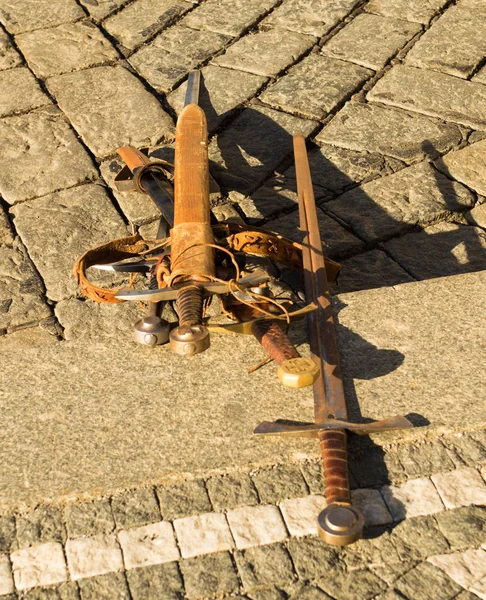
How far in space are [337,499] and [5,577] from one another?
87cm

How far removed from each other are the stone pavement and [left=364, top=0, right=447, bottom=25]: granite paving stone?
0.06 feet

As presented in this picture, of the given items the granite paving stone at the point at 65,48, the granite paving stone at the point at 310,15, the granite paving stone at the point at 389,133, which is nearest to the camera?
the granite paving stone at the point at 389,133

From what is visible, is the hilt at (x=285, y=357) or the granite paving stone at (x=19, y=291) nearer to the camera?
the hilt at (x=285, y=357)

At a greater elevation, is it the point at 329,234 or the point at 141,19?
the point at 329,234

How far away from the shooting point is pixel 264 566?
2240mm

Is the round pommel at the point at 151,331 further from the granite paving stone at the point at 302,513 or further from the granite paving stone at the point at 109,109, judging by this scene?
the granite paving stone at the point at 109,109

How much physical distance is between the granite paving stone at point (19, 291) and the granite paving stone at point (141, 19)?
6.10 ft

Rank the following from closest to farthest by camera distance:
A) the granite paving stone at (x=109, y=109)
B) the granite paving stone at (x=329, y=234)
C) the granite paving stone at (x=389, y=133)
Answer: the granite paving stone at (x=329, y=234)
the granite paving stone at (x=389, y=133)
the granite paving stone at (x=109, y=109)

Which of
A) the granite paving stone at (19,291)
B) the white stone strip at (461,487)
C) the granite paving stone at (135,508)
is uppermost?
the white stone strip at (461,487)

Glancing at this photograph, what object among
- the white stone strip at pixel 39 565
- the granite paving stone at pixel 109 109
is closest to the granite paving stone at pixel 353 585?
the white stone strip at pixel 39 565

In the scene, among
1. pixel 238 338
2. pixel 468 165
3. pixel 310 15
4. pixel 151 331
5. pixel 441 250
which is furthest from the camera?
pixel 310 15

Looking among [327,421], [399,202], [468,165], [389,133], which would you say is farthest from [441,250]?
[327,421]

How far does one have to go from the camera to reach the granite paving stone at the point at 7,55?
4.86m

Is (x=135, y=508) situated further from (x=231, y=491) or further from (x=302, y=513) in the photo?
(x=302, y=513)
